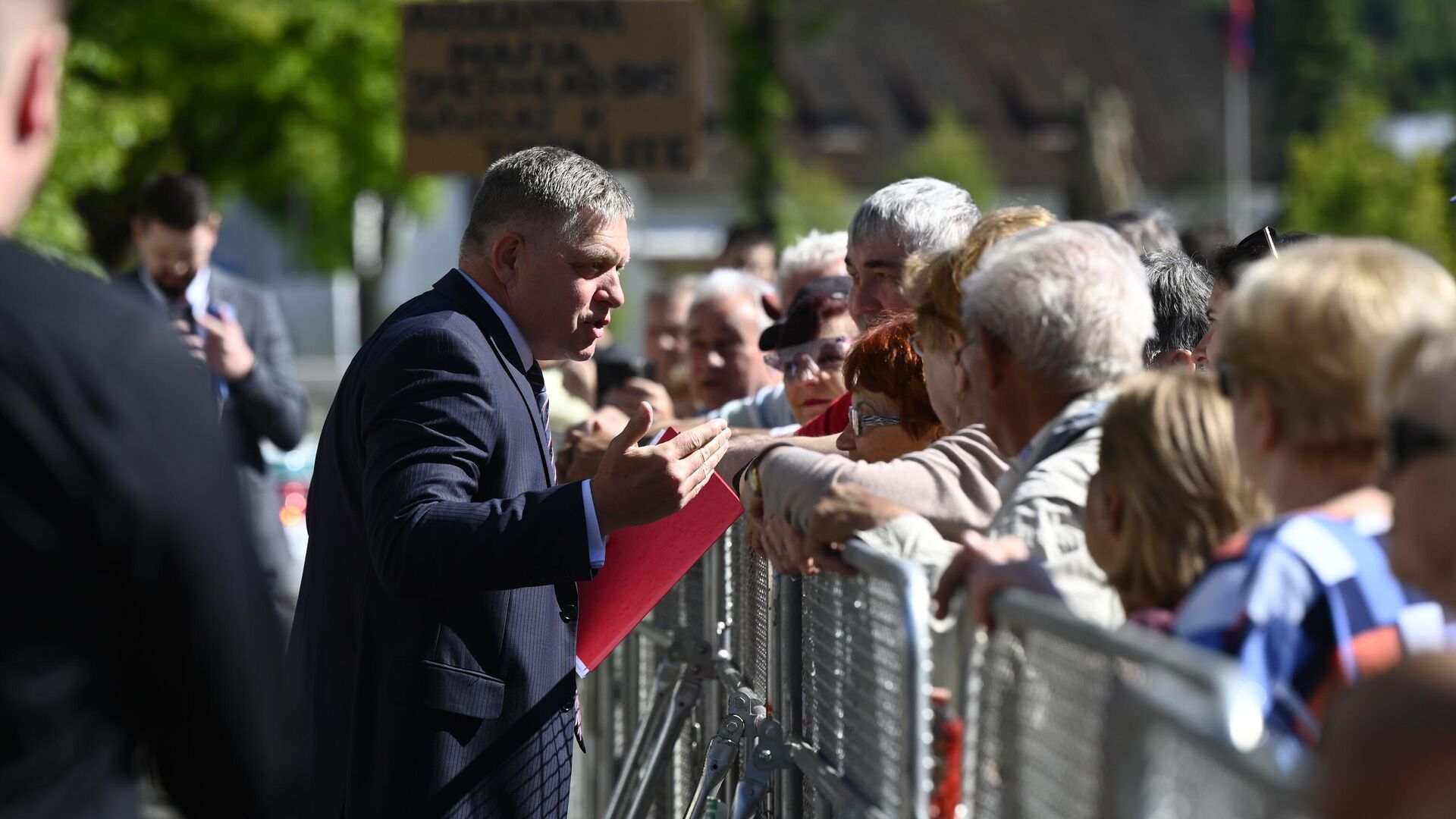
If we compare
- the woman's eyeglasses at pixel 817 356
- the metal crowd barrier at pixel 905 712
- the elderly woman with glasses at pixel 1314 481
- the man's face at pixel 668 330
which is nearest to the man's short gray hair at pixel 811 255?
the woman's eyeglasses at pixel 817 356

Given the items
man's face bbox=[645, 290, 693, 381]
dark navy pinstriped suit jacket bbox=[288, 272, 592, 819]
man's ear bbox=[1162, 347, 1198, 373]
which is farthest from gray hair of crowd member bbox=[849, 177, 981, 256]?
man's face bbox=[645, 290, 693, 381]

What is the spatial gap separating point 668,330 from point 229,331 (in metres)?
3.04

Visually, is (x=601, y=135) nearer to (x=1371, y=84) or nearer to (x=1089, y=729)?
Result: (x=1089, y=729)

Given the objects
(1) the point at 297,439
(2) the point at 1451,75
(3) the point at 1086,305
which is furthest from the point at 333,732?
(2) the point at 1451,75

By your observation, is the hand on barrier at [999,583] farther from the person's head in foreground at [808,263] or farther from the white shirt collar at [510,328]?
the person's head in foreground at [808,263]

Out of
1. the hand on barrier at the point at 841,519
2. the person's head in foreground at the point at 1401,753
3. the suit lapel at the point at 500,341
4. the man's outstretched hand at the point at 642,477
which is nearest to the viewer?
the person's head in foreground at the point at 1401,753

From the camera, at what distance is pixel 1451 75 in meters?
93.6

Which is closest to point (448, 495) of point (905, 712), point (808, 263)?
point (905, 712)

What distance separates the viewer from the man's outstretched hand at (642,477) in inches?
123

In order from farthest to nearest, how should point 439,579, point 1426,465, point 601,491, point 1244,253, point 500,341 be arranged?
point 1244,253 → point 500,341 → point 601,491 → point 439,579 → point 1426,465

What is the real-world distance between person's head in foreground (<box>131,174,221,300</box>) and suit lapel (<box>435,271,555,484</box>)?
3347 millimetres

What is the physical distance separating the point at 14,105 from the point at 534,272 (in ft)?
5.89

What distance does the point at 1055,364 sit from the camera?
2.74 meters

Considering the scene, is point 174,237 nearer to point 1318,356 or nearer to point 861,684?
point 861,684
